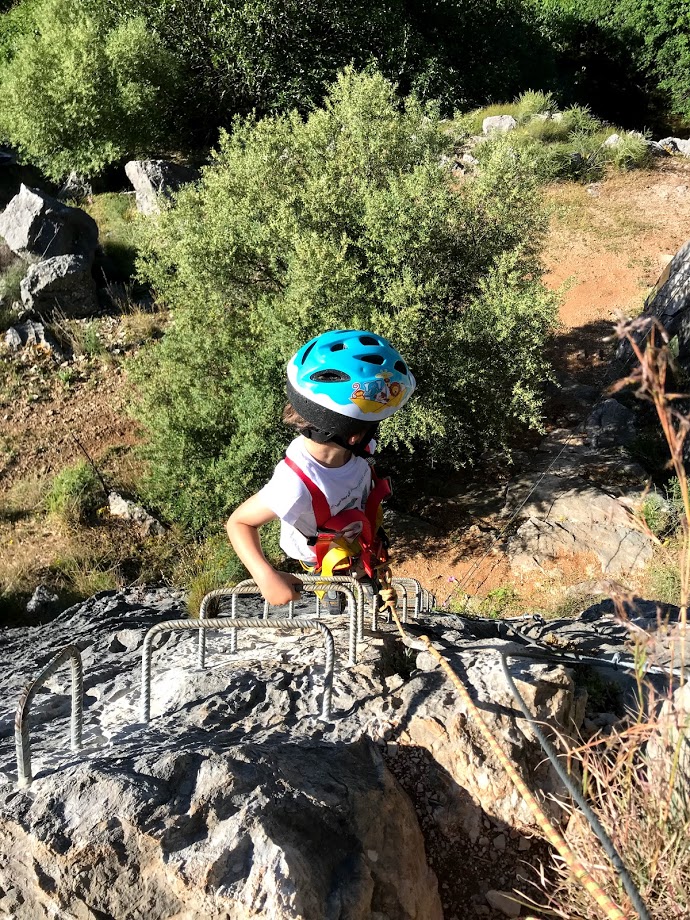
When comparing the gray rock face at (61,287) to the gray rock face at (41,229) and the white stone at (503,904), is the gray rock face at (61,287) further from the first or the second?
the white stone at (503,904)

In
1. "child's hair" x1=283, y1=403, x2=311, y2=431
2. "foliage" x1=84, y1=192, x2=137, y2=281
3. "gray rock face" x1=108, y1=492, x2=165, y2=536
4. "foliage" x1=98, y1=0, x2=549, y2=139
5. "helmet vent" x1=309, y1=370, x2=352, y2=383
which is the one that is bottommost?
"gray rock face" x1=108, y1=492, x2=165, y2=536

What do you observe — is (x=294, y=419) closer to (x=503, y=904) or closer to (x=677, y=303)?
(x=503, y=904)

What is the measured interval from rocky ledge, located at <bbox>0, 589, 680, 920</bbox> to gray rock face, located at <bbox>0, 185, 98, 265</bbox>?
14.7 metres

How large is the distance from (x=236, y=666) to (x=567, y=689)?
5.20ft

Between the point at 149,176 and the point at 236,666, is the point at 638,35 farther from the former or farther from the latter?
the point at 236,666

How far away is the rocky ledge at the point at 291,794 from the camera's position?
204 cm

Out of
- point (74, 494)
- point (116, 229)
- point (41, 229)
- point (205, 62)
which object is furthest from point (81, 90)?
point (74, 494)

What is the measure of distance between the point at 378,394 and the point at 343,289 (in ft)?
24.1

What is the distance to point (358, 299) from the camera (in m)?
10.4

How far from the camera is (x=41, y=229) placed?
16000 millimetres

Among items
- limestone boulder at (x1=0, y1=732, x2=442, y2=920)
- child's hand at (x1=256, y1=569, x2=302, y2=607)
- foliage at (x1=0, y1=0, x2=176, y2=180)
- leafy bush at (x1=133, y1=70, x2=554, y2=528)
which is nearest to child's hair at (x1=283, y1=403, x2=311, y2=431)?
child's hand at (x1=256, y1=569, x2=302, y2=607)

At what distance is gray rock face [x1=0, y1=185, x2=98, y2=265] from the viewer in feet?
52.6

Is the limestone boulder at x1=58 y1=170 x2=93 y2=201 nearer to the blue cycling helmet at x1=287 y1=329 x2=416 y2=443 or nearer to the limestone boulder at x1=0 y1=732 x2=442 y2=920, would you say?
the blue cycling helmet at x1=287 y1=329 x2=416 y2=443

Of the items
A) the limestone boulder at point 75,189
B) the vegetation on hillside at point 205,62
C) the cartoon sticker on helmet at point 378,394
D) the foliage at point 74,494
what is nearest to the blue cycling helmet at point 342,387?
the cartoon sticker on helmet at point 378,394
